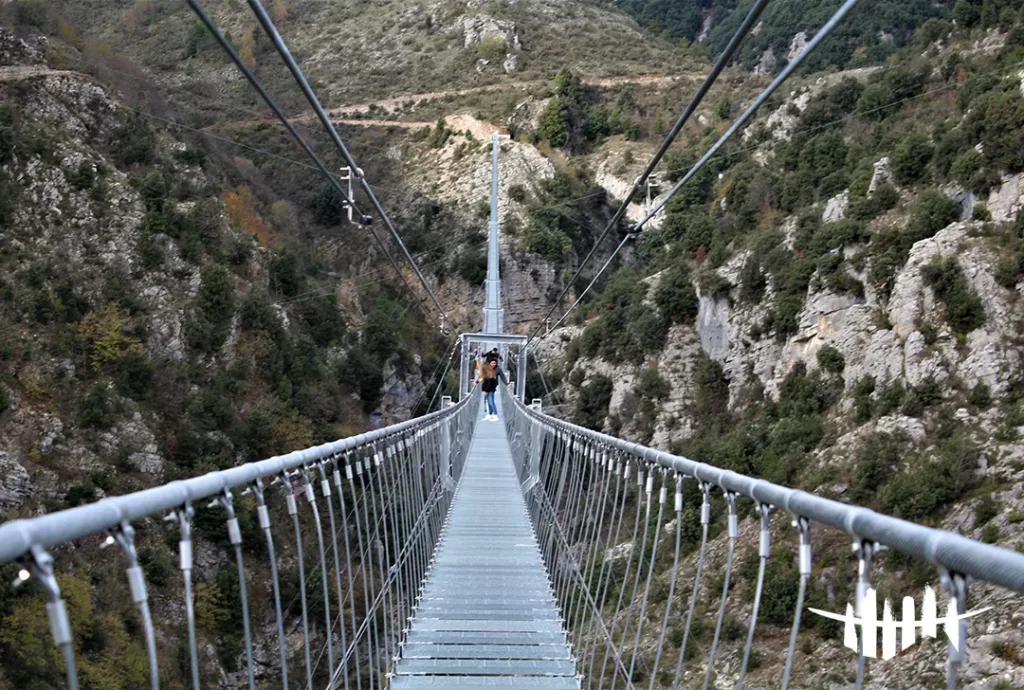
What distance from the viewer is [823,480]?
10.6 m

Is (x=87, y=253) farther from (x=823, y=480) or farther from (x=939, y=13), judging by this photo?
(x=939, y=13)

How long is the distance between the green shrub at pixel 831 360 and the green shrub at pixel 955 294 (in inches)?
→ 69.1

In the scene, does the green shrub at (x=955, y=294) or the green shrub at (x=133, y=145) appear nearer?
the green shrub at (x=955, y=294)

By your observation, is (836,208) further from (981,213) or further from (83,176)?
(83,176)

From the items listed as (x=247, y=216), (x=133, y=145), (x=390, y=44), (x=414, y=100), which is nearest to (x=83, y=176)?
(x=133, y=145)

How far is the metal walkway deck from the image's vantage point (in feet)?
9.81

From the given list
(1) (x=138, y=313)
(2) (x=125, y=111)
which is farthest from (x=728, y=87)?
(1) (x=138, y=313)

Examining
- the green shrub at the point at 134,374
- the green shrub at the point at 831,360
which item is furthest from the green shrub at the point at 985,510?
the green shrub at the point at 134,374

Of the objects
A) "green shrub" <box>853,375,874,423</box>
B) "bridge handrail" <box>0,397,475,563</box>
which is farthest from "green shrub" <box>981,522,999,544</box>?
"bridge handrail" <box>0,397,475,563</box>

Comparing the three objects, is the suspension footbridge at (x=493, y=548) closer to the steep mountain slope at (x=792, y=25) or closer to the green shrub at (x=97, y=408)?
the green shrub at (x=97, y=408)

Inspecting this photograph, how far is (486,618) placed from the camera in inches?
143

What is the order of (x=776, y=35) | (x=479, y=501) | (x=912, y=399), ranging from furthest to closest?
1. (x=776, y=35)
2. (x=912, y=399)
3. (x=479, y=501)

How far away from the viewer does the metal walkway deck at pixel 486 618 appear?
2990 millimetres

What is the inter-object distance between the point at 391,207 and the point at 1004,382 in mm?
28570
